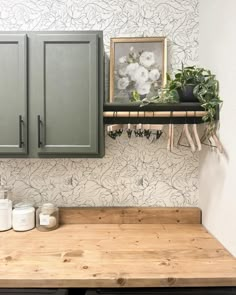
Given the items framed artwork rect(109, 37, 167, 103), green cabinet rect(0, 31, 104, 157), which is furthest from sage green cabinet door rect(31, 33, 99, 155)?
framed artwork rect(109, 37, 167, 103)

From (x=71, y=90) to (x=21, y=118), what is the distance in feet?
1.12

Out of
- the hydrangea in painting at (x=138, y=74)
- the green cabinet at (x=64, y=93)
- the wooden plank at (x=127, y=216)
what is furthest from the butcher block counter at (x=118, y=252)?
the hydrangea in painting at (x=138, y=74)

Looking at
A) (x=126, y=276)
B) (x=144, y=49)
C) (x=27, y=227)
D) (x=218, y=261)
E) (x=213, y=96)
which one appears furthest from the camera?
(x=144, y=49)

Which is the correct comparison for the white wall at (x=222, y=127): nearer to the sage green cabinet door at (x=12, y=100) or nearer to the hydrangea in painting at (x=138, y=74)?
the hydrangea in painting at (x=138, y=74)

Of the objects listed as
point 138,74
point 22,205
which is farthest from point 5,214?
point 138,74

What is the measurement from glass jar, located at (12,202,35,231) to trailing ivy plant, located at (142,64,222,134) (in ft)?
3.43

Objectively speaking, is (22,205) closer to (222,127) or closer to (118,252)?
(118,252)

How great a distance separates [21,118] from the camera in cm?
150

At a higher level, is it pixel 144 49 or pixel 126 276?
pixel 144 49

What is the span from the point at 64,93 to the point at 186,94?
2.46 feet

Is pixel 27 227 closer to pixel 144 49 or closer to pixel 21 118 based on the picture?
pixel 21 118

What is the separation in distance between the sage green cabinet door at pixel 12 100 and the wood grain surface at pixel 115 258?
57 centimetres

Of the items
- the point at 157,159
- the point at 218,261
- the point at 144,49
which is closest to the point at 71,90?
the point at 144,49

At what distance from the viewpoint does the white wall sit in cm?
130
